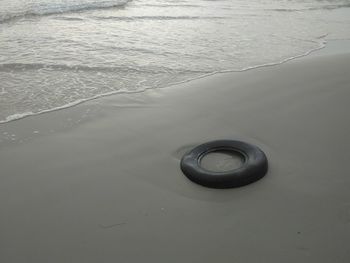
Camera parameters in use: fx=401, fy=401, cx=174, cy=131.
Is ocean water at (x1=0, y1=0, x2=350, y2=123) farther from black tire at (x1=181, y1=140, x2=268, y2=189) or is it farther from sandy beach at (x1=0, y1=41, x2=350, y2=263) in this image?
black tire at (x1=181, y1=140, x2=268, y2=189)

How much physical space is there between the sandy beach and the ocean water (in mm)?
973

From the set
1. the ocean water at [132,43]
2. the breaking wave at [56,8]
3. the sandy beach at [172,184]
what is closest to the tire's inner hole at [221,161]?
the sandy beach at [172,184]

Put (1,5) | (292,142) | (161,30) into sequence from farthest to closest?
(1,5), (161,30), (292,142)

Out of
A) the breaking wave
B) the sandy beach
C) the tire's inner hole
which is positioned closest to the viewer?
the sandy beach

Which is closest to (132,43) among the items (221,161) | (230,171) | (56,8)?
(221,161)

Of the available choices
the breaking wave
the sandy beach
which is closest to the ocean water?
the breaking wave

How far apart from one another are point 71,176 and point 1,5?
1233cm

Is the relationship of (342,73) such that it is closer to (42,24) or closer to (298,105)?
(298,105)

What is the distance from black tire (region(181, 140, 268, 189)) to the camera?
3.32m

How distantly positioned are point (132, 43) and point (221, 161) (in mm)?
5540

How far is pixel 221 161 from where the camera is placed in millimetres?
3738

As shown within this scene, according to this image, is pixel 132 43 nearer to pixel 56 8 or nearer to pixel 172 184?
pixel 172 184

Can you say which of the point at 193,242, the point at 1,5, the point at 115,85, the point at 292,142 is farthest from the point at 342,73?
the point at 1,5

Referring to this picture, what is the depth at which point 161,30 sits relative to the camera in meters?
10.1
